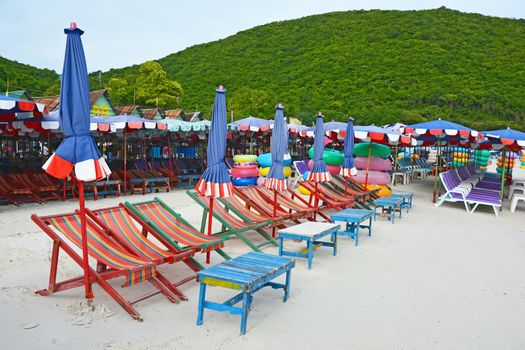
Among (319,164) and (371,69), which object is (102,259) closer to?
(319,164)

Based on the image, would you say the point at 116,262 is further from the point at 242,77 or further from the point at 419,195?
the point at 242,77

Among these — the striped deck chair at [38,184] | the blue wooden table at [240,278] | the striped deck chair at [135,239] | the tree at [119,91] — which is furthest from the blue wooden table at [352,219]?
the tree at [119,91]

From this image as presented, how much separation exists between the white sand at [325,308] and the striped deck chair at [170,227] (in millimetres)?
457

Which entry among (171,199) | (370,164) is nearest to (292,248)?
(171,199)

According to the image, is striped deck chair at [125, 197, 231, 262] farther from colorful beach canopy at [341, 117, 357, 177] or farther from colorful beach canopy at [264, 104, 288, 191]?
colorful beach canopy at [341, 117, 357, 177]

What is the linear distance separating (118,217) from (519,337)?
13.0 ft

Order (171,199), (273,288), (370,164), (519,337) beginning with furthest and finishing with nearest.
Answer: (370,164)
(171,199)
(273,288)
(519,337)

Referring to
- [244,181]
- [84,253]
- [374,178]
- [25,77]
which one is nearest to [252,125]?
[244,181]

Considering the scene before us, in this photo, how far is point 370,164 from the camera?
11398 millimetres

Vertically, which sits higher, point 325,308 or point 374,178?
point 374,178

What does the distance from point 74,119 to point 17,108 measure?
556 centimetres

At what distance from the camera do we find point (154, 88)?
42.2 metres

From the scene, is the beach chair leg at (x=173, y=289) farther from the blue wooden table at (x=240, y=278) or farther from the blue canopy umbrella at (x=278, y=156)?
the blue canopy umbrella at (x=278, y=156)

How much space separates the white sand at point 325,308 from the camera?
3258 millimetres
